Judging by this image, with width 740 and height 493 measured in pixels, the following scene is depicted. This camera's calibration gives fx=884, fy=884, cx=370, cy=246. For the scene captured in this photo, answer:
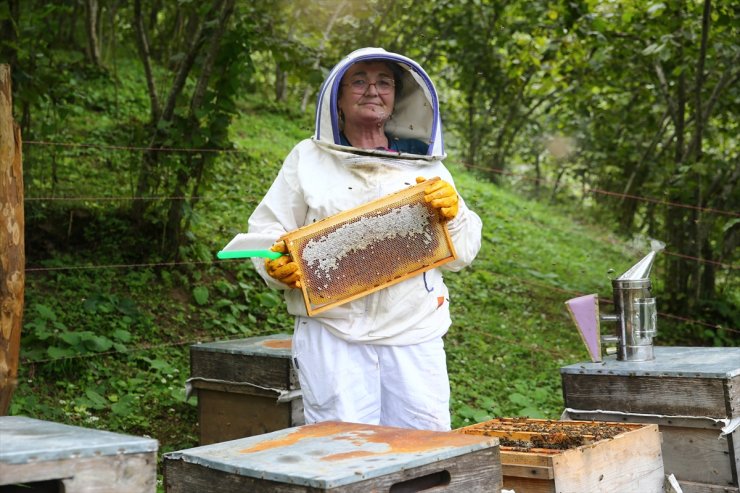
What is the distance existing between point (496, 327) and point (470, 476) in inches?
217

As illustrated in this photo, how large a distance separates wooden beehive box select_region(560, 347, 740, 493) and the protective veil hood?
1216 millimetres

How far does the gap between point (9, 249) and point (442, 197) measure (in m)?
2.02

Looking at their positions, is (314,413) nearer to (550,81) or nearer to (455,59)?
(550,81)

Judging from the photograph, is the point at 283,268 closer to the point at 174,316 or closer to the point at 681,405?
the point at 681,405

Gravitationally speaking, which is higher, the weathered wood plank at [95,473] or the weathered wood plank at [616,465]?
the weathered wood plank at [95,473]

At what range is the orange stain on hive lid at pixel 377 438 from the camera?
2371 millimetres

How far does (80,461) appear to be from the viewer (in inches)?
75.6

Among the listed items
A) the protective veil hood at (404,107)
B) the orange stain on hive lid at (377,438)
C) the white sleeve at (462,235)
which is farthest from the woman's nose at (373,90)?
the orange stain on hive lid at (377,438)

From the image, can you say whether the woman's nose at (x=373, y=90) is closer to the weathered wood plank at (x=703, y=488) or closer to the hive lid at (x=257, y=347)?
the hive lid at (x=257, y=347)

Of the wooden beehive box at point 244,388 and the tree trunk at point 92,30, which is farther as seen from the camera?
the tree trunk at point 92,30

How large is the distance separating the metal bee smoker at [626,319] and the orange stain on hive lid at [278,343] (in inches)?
59.8

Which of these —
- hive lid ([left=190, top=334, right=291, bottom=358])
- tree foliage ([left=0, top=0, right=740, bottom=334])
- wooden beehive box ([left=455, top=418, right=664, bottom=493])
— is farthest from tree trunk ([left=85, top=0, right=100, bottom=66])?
wooden beehive box ([left=455, top=418, right=664, bottom=493])

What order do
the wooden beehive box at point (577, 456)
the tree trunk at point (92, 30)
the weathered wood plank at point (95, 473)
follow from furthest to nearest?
1. the tree trunk at point (92, 30)
2. the wooden beehive box at point (577, 456)
3. the weathered wood plank at point (95, 473)

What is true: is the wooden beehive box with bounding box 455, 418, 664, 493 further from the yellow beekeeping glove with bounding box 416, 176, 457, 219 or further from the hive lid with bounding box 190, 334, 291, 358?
the hive lid with bounding box 190, 334, 291, 358
